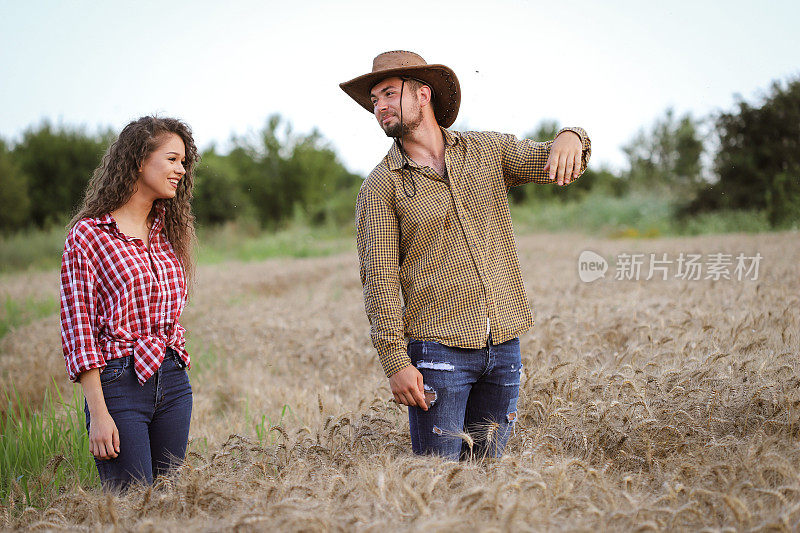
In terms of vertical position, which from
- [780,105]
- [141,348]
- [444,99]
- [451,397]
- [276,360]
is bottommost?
[276,360]

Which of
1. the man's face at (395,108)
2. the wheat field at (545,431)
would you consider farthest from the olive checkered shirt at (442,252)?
the wheat field at (545,431)

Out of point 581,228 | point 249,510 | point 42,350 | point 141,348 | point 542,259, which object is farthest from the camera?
point 581,228

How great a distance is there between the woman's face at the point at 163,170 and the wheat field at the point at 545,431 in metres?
1.29

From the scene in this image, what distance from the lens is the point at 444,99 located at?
→ 3121 millimetres

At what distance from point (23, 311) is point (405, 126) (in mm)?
9964

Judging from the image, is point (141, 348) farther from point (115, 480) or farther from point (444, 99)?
point (444, 99)

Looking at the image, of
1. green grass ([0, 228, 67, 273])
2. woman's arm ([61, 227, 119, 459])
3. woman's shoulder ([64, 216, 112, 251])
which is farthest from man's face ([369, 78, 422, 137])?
green grass ([0, 228, 67, 273])

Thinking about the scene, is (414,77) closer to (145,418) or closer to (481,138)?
(481,138)

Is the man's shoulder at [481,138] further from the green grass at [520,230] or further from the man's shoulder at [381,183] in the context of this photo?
the green grass at [520,230]

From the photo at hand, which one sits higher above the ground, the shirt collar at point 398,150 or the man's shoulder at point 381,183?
the shirt collar at point 398,150

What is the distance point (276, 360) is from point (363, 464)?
13.1 feet

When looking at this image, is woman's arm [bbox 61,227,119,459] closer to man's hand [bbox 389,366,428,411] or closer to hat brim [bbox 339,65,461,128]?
man's hand [bbox 389,366,428,411]

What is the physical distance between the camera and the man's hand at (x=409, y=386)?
2680 mm

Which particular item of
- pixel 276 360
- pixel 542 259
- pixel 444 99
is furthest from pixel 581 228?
pixel 444 99
